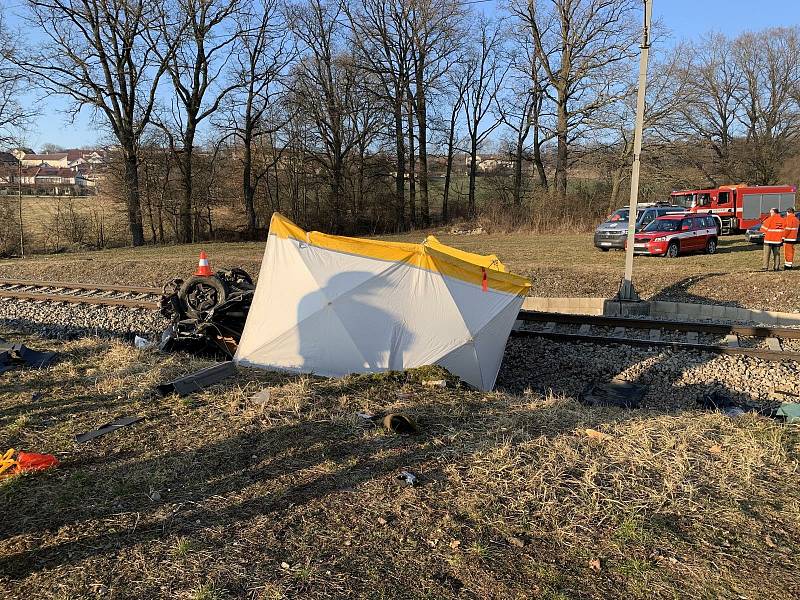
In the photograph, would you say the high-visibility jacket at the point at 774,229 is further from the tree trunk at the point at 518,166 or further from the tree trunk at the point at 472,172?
the tree trunk at the point at 518,166

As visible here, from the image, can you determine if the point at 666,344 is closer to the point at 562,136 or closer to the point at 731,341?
the point at 731,341

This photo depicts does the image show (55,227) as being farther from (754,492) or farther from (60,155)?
(60,155)

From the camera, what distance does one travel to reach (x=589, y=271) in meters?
16.2

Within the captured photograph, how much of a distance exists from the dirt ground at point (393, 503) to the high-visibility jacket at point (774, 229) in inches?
479

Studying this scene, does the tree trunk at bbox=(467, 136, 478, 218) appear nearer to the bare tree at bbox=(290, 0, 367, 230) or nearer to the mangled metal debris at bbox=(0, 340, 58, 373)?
the bare tree at bbox=(290, 0, 367, 230)

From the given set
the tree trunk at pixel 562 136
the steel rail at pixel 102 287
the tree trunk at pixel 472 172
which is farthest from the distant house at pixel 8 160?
the tree trunk at pixel 562 136

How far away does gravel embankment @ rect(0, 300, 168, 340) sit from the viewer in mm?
11539

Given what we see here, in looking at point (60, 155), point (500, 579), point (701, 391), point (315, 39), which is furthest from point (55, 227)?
point (60, 155)

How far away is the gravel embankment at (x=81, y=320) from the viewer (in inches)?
454

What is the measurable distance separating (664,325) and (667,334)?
32cm

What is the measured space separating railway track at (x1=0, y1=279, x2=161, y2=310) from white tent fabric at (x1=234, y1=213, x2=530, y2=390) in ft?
20.7

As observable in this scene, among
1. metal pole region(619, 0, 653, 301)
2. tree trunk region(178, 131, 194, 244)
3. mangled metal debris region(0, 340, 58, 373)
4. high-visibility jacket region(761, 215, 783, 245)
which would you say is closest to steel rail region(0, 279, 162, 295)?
mangled metal debris region(0, 340, 58, 373)

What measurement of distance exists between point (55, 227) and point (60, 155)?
5914 cm

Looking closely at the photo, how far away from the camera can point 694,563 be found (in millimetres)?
3189
